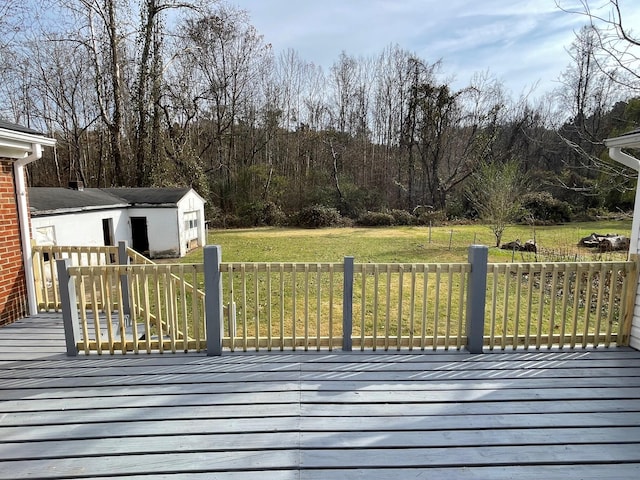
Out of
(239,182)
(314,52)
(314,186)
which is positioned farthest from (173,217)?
(314,52)

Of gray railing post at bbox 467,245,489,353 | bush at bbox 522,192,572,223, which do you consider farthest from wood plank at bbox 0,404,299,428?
bush at bbox 522,192,572,223

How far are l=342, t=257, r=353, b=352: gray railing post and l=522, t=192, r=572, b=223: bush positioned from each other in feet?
76.3

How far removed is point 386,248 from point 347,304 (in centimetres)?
1096

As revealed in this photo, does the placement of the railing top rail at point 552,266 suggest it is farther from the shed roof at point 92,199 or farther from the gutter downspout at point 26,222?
the shed roof at point 92,199

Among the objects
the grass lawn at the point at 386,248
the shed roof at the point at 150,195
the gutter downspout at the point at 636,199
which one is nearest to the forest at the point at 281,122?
the grass lawn at the point at 386,248

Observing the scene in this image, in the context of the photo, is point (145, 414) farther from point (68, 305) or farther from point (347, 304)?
point (347, 304)

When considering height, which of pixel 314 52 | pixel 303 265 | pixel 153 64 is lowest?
pixel 303 265

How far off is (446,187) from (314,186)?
1052 centimetres

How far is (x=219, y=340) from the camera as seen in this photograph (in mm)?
3631

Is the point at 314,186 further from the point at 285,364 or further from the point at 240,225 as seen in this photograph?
the point at 285,364

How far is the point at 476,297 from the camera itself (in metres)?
3.62

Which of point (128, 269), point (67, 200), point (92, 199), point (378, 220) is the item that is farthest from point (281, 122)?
point (128, 269)

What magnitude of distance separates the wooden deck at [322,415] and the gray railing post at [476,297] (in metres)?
0.23

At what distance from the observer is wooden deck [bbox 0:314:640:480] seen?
2166 mm
